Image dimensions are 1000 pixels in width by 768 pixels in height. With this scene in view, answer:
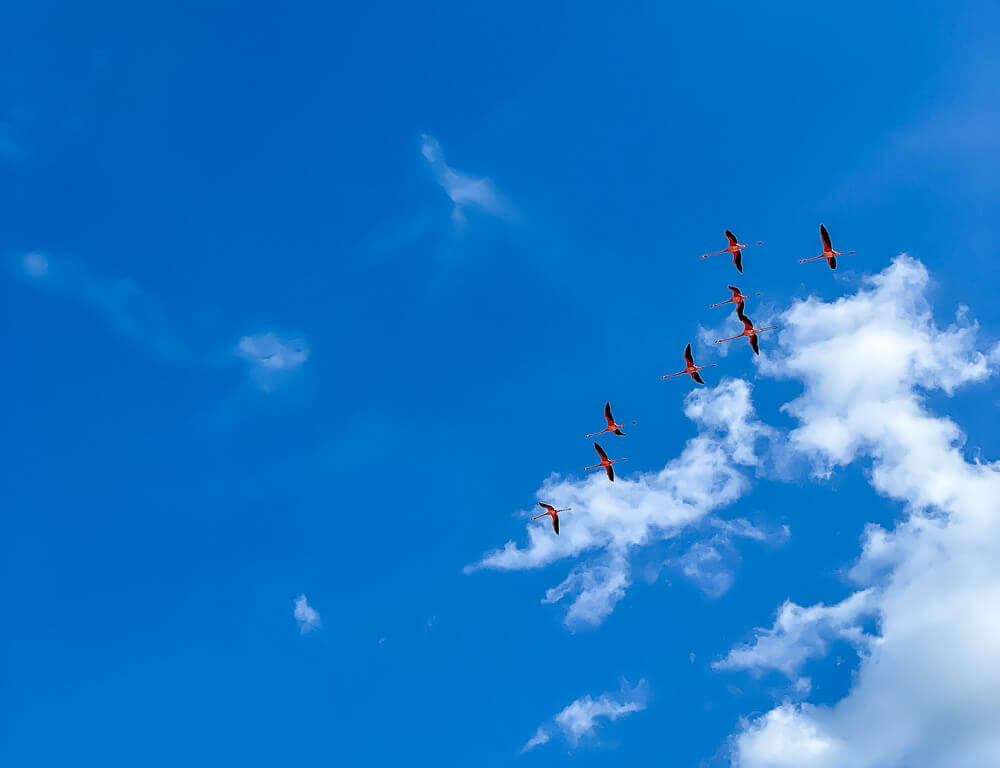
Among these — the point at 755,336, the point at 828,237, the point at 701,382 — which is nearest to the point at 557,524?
the point at 701,382

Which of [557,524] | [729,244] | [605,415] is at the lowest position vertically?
[557,524]

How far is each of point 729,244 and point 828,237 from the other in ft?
52.0

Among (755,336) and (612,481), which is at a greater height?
(755,336)

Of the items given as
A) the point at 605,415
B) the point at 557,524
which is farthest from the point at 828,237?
the point at 557,524

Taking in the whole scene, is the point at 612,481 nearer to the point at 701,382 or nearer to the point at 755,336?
the point at 701,382

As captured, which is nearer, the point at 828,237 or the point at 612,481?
the point at 828,237

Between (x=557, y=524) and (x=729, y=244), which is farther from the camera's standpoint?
(x=557, y=524)

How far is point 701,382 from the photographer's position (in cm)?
15825

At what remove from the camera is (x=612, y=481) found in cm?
16488

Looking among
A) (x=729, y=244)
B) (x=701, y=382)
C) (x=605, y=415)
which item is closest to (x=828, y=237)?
(x=729, y=244)

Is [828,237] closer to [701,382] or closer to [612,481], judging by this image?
[701,382]

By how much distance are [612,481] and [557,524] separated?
13307 millimetres

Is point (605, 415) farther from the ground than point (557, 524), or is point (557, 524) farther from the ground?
point (605, 415)

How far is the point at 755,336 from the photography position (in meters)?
159
